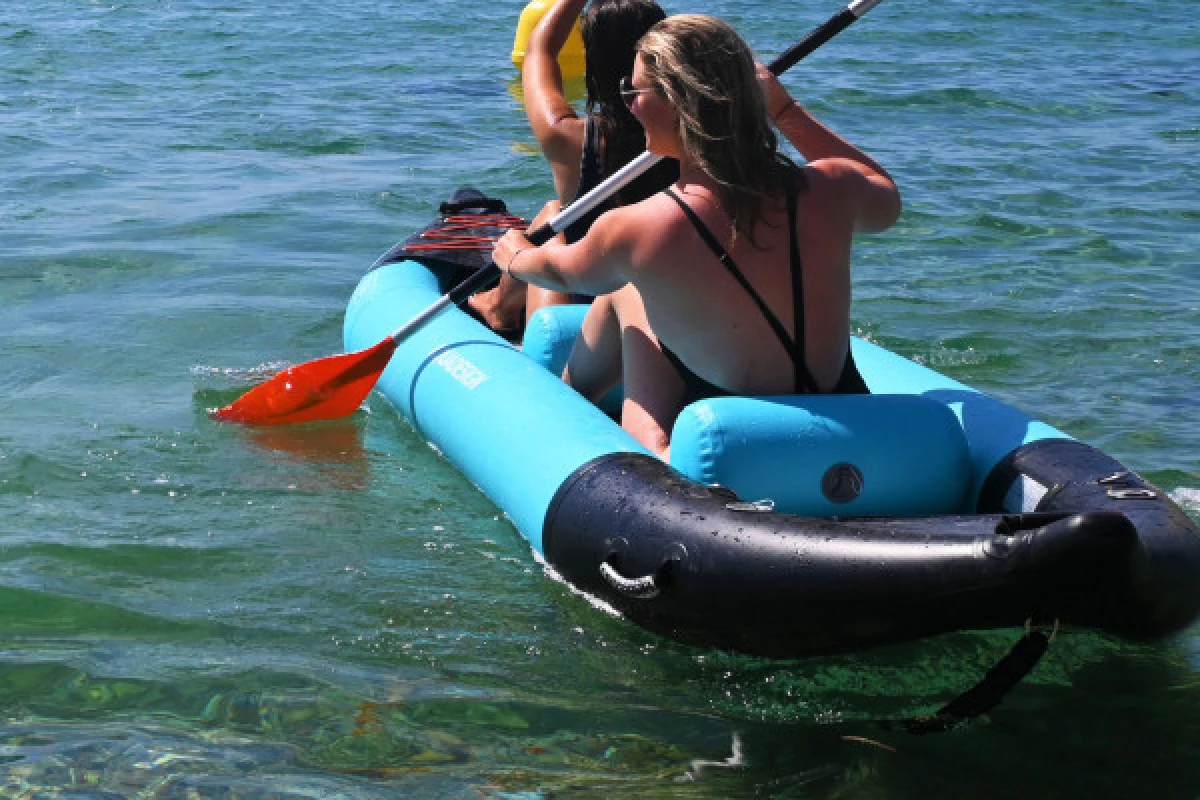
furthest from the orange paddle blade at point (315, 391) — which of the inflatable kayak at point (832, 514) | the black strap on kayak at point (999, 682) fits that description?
the black strap on kayak at point (999, 682)

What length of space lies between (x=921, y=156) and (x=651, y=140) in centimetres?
606

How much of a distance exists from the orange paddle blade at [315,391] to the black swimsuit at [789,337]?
1.55 meters

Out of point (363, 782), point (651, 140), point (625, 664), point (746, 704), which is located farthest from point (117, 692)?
point (651, 140)

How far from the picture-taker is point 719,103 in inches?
136

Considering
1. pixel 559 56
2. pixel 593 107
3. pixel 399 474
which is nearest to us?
pixel 593 107

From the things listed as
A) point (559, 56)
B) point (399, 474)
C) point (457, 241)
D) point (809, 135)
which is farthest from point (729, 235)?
point (559, 56)

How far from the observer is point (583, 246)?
144 inches

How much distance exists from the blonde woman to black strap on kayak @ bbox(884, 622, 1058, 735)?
0.89m

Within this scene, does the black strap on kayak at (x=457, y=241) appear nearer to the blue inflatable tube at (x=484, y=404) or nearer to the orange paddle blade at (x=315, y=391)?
the blue inflatable tube at (x=484, y=404)

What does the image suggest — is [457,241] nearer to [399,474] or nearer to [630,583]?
[399,474]

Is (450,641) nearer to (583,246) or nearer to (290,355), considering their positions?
(583,246)

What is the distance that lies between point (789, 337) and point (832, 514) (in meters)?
0.40

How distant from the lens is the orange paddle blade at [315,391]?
515 centimetres

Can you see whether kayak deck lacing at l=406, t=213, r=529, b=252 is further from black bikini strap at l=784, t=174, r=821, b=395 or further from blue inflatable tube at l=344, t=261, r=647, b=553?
black bikini strap at l=784, t=174, r=821, b=395
